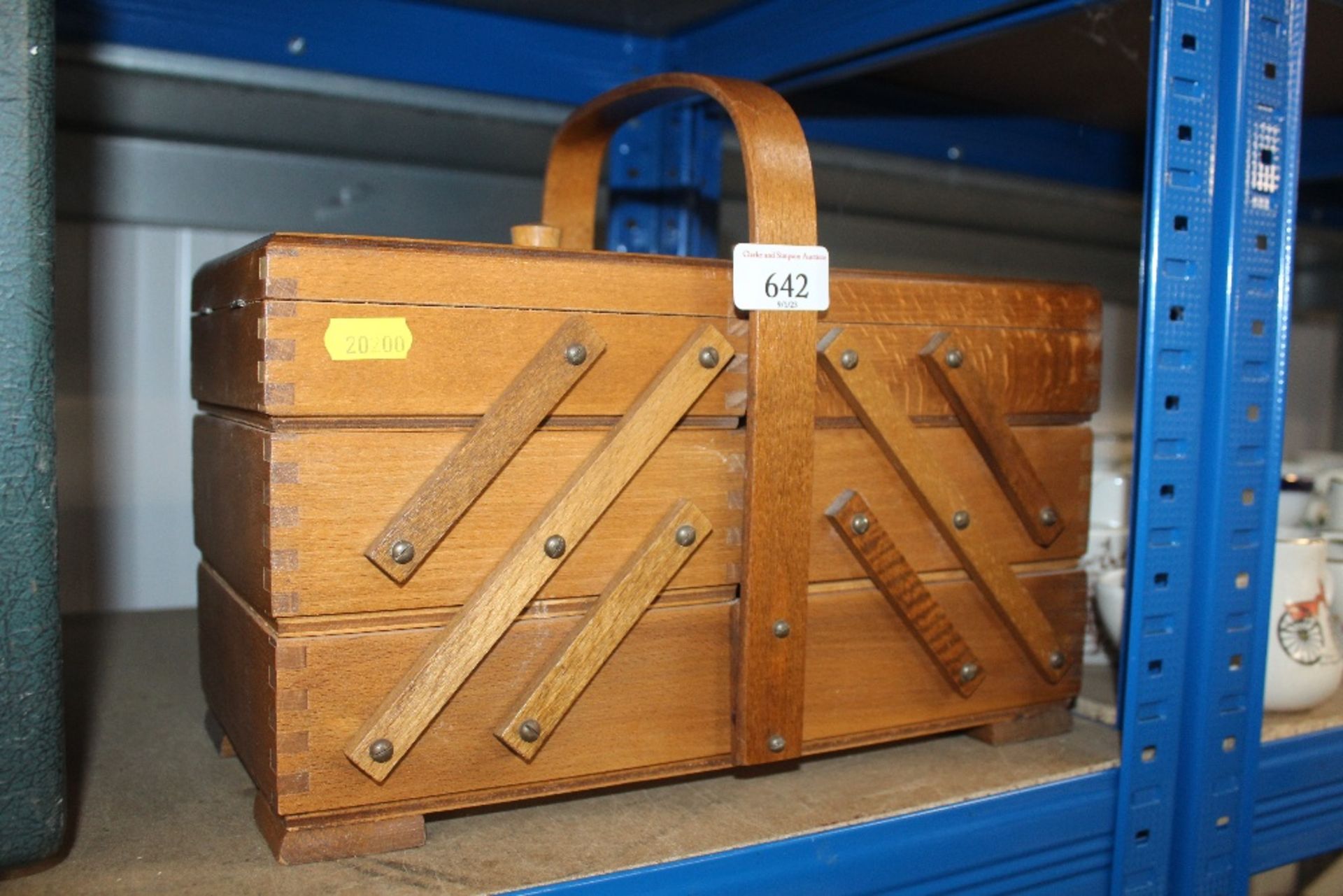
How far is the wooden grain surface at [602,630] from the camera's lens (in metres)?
0.70

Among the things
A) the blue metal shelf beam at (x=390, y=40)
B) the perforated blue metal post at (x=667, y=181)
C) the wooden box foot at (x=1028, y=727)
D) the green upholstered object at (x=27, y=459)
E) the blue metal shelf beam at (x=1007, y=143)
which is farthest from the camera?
the blue metal shelf beam at (x=1007, y=143)

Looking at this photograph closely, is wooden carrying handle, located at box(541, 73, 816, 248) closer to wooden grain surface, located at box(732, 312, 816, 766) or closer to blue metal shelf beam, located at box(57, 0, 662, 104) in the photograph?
wooden grain surface, located at box(732, 312, 816, 766)

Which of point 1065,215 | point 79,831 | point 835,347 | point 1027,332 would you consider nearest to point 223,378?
point 79,831

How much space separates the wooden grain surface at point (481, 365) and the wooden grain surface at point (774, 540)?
0.03 metres

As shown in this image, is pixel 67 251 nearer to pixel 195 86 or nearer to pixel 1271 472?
pixel 195 86

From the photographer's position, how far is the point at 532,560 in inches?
27.4

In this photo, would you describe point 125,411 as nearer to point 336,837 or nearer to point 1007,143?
point 336,837

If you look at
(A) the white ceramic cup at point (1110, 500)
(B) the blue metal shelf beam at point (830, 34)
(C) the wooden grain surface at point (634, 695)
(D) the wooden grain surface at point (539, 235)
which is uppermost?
(B) the blue metal shelf beam at point (830, 34)

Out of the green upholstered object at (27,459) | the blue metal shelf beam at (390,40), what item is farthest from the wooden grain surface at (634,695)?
the blue metal shelf beam at (390,40)

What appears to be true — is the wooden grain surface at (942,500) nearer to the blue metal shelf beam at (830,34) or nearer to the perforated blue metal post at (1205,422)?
the perforated blue metal post at (1205,422)

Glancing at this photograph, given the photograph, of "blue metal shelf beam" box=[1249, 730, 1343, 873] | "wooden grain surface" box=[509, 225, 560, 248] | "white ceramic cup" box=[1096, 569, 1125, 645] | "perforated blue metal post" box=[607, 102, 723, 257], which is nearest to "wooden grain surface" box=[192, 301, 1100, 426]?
"wooden grain surface" box=[509, 225, 560, 248]

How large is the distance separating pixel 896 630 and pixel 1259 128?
1.51 feet

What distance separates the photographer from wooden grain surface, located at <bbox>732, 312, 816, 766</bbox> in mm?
743

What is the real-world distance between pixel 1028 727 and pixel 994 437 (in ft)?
0.82
